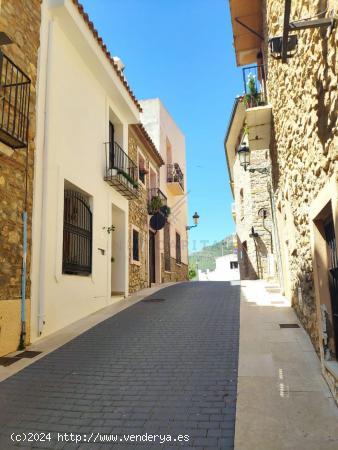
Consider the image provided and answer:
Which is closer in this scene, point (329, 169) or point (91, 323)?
point (329, 169)

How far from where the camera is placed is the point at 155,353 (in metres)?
5.68

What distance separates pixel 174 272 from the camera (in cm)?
1909

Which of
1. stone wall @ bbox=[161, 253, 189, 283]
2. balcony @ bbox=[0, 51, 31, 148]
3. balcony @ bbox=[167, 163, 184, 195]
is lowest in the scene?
stone wall @ bbox=[161, 253, 189, 283]

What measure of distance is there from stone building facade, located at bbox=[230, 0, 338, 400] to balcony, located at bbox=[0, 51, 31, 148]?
3.93m

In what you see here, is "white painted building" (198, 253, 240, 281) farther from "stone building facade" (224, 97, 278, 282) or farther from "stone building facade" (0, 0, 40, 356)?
"stone building facade" (0, 0, 40, 356)

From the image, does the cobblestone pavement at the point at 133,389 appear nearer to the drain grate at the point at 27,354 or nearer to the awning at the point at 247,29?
the drain grate at the point at 27,354

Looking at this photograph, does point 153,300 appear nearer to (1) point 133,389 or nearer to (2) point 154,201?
(2) point 154,201

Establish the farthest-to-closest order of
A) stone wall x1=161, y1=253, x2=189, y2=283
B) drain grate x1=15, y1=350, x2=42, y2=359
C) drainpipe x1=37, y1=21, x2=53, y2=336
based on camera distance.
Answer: stone wall x1=161, y1=253, x2=189, y2=283, drainpipe x1=37, y1=21, x2=53, y2=336, drain grate x1=15, y1=350, x2=42, y2=359

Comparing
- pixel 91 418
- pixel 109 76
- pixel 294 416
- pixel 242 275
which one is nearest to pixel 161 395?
pixel 91 418

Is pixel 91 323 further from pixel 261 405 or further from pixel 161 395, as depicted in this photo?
pixel 261 405

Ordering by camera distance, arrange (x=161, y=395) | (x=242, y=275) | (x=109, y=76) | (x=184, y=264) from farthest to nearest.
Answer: (x=184, y=264)
(x=242, y=275)
(x=109, y=76)
(x=161, y=395)

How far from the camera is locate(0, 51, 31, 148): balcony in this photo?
19.8 feet

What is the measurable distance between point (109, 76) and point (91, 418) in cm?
872

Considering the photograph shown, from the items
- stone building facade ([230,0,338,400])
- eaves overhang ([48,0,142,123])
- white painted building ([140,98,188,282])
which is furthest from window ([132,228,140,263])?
stone building facade ([230,0,338,400])
